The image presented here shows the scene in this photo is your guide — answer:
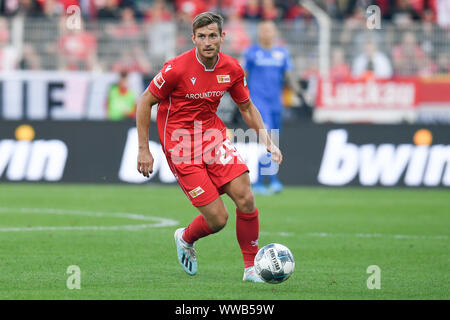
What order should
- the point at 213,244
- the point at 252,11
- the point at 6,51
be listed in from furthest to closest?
the point at 252,11, the point at 6,51, the point at 213,244

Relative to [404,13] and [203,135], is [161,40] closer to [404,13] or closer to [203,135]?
[404,13]

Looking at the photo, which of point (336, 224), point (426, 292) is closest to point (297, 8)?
point (336, 224)

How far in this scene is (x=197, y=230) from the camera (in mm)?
8180

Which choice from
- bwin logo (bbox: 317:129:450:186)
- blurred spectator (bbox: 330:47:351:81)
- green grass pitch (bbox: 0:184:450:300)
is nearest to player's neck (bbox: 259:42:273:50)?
bwin logo (bbox: 317:129:450:186)

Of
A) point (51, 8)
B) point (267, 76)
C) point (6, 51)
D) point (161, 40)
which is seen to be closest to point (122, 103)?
point (161, 40)

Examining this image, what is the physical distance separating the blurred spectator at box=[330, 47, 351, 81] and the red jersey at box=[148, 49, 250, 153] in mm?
12262

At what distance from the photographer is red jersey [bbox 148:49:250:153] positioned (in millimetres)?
7871

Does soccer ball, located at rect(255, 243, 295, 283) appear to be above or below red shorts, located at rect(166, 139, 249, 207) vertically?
below

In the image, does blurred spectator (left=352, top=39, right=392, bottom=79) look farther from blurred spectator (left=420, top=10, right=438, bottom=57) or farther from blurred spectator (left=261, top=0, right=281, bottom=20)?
blurred spectator (left=261, top=0, right=281, bottom=20)

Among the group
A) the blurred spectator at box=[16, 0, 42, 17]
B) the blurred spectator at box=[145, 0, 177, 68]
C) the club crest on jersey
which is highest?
the club crest on jersey

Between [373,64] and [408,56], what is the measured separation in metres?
0.73

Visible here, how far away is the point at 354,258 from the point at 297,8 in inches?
519

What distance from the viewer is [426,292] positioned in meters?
7.29

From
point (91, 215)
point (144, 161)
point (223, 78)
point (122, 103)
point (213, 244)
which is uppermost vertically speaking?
point (223, 78)
